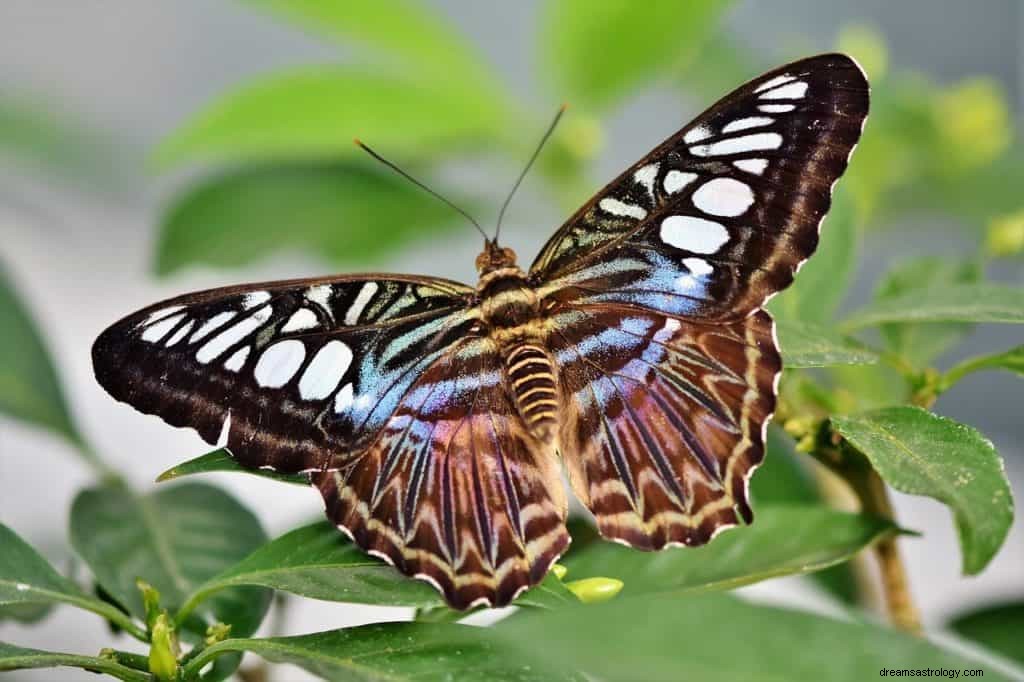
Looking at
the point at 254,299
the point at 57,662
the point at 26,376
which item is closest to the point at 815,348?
the point at 254,299

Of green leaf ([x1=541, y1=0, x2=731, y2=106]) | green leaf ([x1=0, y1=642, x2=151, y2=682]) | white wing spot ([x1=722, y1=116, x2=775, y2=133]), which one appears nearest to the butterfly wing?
white wing spot ([x1=722, y1=116, x2=775, y2=133])

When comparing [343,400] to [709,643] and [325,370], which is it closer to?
[325,370]

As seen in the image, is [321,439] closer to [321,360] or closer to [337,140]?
[321,360]

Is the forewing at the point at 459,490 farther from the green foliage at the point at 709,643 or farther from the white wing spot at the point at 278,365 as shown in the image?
the green foliage at the point at 709,643

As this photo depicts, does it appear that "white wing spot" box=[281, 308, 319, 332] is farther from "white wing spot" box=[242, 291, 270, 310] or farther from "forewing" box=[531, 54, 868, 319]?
"forewing" box=[531, 54, 868, 319]

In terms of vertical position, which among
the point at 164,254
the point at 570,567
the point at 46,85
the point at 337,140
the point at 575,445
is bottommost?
the point at 570,567

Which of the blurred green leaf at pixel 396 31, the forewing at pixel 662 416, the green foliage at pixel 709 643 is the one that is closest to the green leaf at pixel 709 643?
the green foliage at pixel 709 643

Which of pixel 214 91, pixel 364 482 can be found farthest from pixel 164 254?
pixel 214 91
